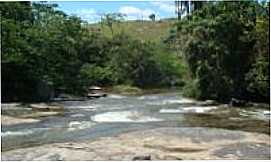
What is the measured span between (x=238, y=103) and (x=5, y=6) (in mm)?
6693

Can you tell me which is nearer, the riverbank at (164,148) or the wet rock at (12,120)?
the riverbank at (164,148)

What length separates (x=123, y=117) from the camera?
12.2m

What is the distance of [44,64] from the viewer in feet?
58.9

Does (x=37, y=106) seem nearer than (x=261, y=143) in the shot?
No

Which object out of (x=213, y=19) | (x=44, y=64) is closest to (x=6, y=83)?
(x=44, y=64)

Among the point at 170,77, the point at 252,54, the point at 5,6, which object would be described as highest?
the point at 5,6

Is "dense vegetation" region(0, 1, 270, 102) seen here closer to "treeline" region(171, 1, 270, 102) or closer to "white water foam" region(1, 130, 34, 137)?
"treeline" region(171, 1, 270, 102)

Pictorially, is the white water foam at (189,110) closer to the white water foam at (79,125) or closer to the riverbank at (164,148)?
the white water foam at (79,125)

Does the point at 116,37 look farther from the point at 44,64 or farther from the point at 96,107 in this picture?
the point at 96,107

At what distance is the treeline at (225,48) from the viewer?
53.5 feet

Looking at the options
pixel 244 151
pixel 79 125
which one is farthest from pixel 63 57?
pixel 244 151

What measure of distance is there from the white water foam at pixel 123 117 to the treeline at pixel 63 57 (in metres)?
3.38

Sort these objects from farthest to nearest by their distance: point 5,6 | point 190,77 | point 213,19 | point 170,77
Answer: point 170,77 → point 190,77 → point 213,19 → point 5,6

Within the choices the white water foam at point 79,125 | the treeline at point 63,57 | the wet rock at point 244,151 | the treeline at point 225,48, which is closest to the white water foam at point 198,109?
the treeline at point 225,48
